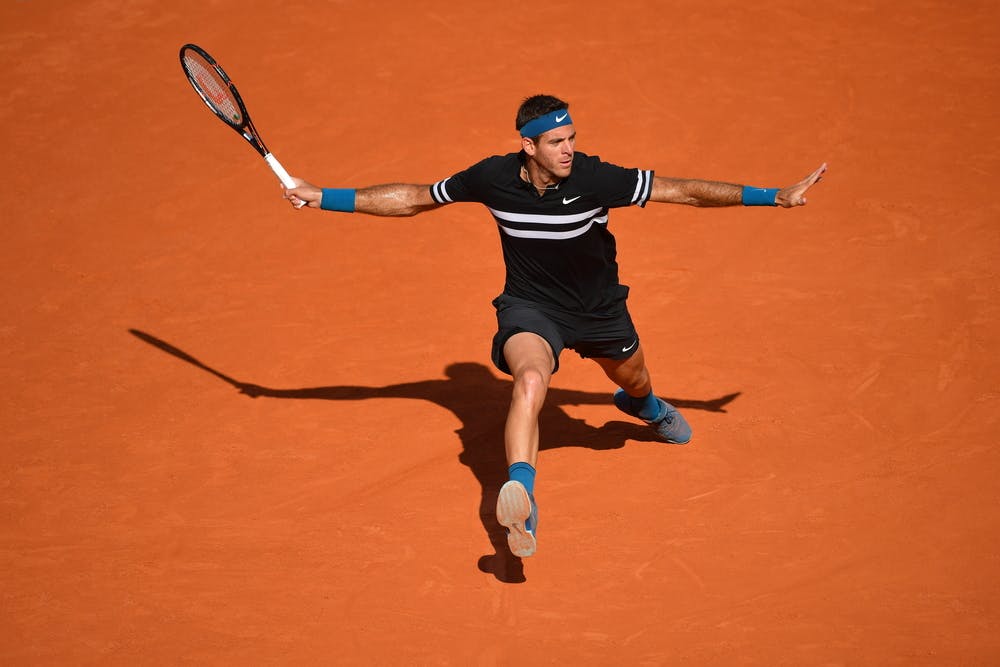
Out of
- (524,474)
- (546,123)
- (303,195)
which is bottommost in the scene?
(524,474)

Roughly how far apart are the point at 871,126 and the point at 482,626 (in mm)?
6480

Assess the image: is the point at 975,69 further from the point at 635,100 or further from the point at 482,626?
the point at 482,626

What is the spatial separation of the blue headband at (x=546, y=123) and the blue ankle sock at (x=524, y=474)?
1.62 m

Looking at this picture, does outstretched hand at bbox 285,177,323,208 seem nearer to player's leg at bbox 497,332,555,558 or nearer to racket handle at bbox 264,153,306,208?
racket handle at bbox 264,153,306,208

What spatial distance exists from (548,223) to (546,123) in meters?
0.52

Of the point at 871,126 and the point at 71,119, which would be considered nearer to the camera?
the point at 871,126

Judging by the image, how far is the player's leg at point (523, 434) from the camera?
5273 millimetres

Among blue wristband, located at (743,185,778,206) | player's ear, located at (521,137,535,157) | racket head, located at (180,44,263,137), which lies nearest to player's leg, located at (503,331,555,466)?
player's ear, located at (521,137,535,157)

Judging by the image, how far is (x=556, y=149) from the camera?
228 inches

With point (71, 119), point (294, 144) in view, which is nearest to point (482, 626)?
point (294, 144)

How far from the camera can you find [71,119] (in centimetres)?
1147

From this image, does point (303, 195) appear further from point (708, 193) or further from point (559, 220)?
point (708, 193)

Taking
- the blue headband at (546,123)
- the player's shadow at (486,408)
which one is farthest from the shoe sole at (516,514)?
the blue headband at (546,123)

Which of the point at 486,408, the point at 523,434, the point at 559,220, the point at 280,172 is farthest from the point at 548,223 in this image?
the point at 486,408
